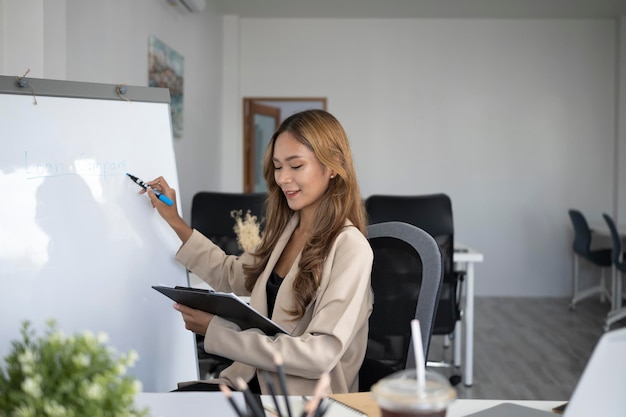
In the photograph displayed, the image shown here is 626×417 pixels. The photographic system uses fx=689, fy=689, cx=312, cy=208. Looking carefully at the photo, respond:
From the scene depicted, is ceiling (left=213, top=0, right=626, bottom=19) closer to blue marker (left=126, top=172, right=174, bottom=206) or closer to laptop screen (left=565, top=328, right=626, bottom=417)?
blue marker (left=126, top=172, right=174, bottom=206)

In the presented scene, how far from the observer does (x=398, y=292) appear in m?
1.68

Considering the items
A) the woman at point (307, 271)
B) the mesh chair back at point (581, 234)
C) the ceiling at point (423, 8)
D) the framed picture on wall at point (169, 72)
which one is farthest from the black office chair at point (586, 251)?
the woman at point (307, 271)

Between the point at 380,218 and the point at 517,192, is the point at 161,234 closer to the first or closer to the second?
the point at 380,218

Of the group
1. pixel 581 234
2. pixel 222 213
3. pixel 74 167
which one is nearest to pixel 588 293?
pixel 581 234

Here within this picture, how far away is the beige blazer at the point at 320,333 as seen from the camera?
4.95ft

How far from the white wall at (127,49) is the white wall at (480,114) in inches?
33.1

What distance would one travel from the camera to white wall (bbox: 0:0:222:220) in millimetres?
2844

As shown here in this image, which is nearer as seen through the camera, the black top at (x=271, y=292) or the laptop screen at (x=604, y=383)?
the laptop screen at (x=604, y=383)

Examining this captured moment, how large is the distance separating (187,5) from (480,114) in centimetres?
357

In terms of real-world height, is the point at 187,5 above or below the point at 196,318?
above

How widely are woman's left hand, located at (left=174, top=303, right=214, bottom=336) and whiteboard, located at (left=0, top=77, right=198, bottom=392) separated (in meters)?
0.26

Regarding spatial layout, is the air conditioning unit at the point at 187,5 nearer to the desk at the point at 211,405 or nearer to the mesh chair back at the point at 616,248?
the mesh chair back at the point at 616,248

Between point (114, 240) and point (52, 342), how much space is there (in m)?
1.19

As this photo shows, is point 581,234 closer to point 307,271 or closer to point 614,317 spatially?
point 614,317
